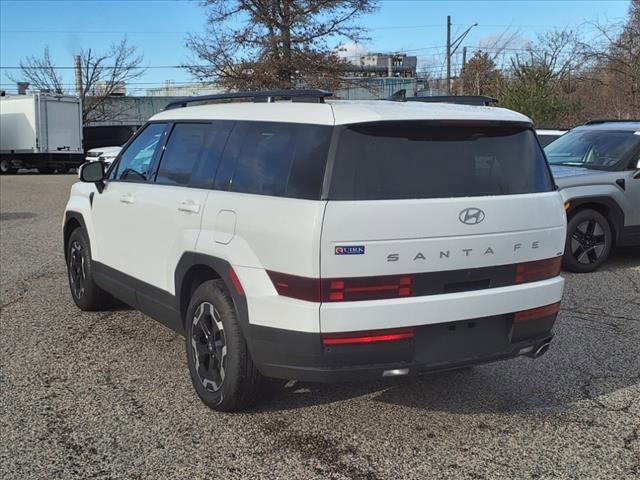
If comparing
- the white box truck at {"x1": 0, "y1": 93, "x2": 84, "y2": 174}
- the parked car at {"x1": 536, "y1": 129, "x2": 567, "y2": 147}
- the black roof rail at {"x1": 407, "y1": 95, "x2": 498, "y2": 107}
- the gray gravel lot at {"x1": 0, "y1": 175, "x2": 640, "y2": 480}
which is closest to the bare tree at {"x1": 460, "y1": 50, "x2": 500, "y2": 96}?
the white box truck at {"x1": 0, "y1": 93, "x2": 84, "y2": 174}

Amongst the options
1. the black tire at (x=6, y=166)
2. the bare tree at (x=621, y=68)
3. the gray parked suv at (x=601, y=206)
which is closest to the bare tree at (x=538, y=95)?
the bare tree at (x=621, y=68)

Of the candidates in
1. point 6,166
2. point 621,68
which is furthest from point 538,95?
point 6,166

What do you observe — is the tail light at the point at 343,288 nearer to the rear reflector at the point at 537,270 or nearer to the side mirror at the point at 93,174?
the rear reflector at the point at 537,270

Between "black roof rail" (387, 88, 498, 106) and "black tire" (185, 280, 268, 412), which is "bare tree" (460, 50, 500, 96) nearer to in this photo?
"black roof rail" (387, 88, 498, 106)

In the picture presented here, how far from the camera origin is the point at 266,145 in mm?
3699

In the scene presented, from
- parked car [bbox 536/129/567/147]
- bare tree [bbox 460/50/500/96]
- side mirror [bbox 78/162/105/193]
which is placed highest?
bare tree [bbox 460/50/500/96]

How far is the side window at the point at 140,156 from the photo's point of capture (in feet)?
16.0

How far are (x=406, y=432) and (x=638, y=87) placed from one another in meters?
20.1

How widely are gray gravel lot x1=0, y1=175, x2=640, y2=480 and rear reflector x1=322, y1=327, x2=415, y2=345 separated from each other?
0.64 metres

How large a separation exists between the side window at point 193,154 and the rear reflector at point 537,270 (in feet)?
6.24

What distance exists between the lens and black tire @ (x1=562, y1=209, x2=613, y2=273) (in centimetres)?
777

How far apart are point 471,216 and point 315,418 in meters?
1.50

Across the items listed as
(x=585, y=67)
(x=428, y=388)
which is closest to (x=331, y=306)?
(x=428, y=388)

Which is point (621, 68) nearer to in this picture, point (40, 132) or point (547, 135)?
point (547, 135)
